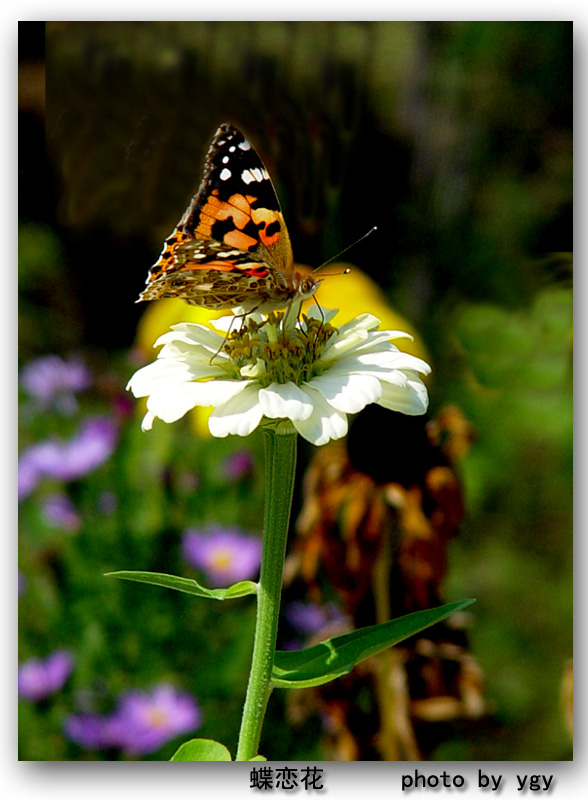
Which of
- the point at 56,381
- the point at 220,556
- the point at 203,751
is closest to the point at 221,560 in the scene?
the point at 220,556

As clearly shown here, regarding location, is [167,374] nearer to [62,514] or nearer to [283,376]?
[283,376]

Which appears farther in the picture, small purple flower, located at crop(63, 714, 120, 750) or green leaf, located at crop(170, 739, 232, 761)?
small purple flower, located at crop(63, 714, 120, 750)

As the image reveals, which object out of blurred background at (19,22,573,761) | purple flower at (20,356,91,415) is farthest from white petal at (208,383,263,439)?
purple flower at (20,356,91,415)

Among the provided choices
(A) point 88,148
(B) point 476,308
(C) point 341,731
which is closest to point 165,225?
(A) point 88,148

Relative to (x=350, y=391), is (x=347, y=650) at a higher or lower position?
lower

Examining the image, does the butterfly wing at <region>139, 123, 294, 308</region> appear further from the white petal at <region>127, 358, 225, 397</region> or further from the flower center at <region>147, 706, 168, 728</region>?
the flower center at <region>147, 706, 168, 728</region>

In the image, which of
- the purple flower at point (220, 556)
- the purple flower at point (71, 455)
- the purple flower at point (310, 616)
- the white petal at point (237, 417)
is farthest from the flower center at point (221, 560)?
the white petal at point (237, 417)

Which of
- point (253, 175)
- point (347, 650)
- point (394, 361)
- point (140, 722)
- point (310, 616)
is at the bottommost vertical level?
point (140, 722)
